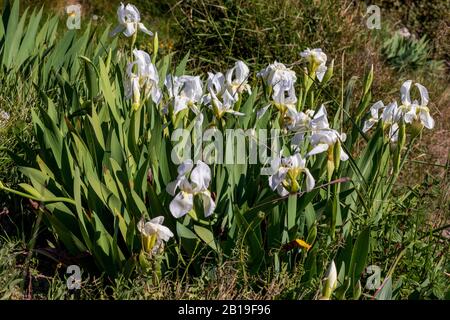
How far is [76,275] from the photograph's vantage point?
8.46ft

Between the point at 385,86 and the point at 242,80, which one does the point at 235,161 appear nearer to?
the point at 242,80

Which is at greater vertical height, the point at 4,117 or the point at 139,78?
the point at 139,78

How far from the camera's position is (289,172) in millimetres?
2408

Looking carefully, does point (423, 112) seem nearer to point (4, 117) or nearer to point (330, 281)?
point (330, 281)

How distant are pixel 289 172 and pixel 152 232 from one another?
17.4 inches

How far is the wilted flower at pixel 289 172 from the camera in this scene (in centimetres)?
240

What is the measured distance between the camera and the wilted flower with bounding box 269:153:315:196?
240 centimetres

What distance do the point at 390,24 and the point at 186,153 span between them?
411 centimetres

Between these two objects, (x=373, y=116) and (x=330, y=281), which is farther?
(x=373, y=116)

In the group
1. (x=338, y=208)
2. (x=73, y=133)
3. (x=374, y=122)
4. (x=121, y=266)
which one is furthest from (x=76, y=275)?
(x=374, y=122)

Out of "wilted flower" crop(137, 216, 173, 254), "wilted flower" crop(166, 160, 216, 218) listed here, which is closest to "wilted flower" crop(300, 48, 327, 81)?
"wilted flower" crop(166, 160, 216, 218)

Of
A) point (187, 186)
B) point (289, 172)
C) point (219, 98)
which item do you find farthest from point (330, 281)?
point (219, 98)

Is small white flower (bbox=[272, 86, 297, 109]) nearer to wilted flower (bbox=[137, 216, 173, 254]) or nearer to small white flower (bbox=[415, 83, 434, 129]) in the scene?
small white flower (bbox=[415, 83, 434, 129])

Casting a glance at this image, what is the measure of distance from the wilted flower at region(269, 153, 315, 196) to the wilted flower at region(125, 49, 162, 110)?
61cm
